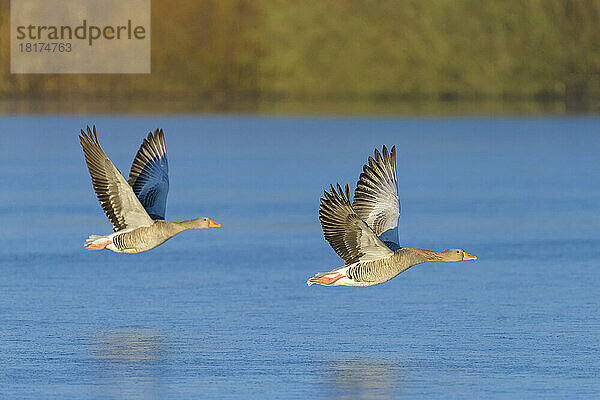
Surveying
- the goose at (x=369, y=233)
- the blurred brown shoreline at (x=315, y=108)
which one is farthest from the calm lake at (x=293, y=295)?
the blurred brown shoreline at (x=315, y=108)

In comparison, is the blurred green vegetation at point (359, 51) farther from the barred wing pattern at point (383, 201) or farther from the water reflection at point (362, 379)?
the water reflection at point (362, 379)

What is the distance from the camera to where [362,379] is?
36.6 feet

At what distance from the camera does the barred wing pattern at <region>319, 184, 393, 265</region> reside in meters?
11.3

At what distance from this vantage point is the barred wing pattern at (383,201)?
1210 centimetres

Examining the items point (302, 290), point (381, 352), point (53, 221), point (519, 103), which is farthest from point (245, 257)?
point (519, 103)

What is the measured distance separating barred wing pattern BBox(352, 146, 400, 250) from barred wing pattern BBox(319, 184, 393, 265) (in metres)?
0.53

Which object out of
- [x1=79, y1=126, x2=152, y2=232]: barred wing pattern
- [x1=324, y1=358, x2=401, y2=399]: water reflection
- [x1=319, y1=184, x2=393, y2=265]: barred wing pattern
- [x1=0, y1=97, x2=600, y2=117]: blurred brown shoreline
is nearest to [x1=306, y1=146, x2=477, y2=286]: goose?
[x1=319, y1=184, x2=393, y2=265]: barred wing pattern

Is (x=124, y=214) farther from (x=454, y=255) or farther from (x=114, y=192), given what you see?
(x=454, y=255)

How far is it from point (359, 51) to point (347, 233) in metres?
68.8

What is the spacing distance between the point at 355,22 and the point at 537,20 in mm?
9397

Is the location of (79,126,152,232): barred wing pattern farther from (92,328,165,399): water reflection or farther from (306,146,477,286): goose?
(306,146,477,286): goose

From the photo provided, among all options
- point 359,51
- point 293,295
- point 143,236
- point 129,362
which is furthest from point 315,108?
point 129,362

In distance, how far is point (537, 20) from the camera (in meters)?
81.4

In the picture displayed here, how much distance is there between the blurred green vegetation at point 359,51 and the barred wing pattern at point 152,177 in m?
57.2
